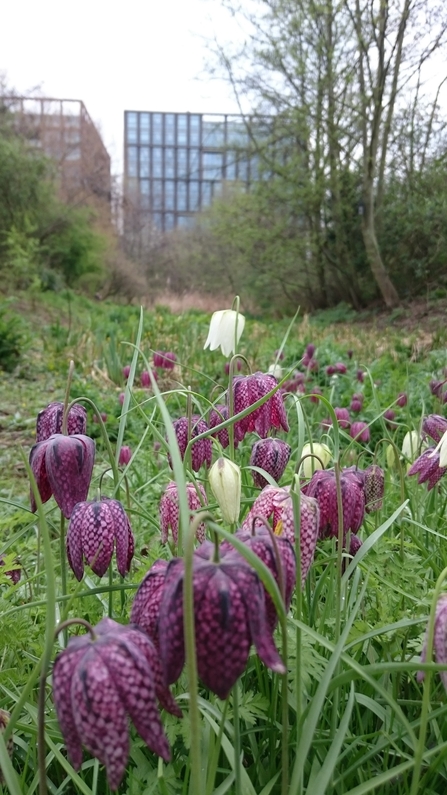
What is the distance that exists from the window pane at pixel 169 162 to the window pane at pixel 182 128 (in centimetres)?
105

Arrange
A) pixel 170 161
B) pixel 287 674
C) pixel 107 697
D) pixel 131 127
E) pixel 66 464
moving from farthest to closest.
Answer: pixel 131 127, pixel 170 161, pixel 66 464, pixel 287 674, pixel 107 697

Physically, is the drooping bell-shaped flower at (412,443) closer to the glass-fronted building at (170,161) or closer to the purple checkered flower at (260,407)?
the purple checkered flower at (260,407)

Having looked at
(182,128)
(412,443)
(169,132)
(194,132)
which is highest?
(182,128)

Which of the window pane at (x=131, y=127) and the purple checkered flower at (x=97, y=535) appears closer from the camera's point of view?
the purple checkered flower at (x=97, y=535)

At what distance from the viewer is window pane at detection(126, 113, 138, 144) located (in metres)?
39.8

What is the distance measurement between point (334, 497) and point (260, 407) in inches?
12.1

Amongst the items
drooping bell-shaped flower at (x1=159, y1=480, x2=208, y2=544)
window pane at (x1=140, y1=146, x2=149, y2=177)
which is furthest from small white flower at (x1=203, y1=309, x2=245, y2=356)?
window pane at (x1=140, y1=146, x2=149, y2=177)

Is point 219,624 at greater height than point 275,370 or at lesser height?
greater

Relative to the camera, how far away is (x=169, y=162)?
38.4 metres

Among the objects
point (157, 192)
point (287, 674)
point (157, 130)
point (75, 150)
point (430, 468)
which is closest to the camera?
point (287, 674)

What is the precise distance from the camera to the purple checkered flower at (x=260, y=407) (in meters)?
1.12

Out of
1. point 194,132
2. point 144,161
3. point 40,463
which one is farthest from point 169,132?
point 40,463

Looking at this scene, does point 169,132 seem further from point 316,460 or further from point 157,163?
point 316,460

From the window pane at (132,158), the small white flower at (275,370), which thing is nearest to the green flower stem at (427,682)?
the small white flower at (275,370)
